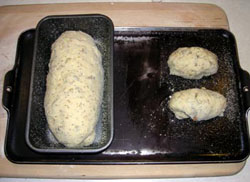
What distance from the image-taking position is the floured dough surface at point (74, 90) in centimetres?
121

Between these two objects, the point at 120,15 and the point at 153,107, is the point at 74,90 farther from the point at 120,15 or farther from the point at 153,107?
the point at 120,15

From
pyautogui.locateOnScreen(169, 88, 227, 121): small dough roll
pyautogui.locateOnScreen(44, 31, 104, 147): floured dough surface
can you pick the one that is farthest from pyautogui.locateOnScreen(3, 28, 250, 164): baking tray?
pyautogui.locateOnScreen(44, 31, 104, 147): floured dough surface

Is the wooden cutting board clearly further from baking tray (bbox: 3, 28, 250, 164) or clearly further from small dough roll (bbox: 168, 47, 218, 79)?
small dough roll (bbox: 168, 47, 218, 79)

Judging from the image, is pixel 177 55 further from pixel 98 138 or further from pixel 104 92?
pixel 98 138

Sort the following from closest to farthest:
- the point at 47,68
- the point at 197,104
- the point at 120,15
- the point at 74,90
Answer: the point at 74,90 < the point at 197,104 < the point at 47,68 < the point at 120,15

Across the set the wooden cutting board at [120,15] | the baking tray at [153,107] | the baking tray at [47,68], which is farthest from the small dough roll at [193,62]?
the baking tray at [47,68]

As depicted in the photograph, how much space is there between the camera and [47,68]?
1478 millimetres

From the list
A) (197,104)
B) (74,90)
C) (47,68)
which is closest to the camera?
(74,90)

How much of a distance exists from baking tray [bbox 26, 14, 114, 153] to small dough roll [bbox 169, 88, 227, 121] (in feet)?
1.27

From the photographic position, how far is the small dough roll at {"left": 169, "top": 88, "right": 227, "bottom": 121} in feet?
4.47

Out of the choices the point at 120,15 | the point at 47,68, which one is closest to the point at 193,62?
the point at 120,15

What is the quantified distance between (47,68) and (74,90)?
34 centimetres

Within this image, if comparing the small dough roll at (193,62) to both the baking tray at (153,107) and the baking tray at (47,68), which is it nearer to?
the baking tray at (153,107)

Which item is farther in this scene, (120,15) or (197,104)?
(120,15)
